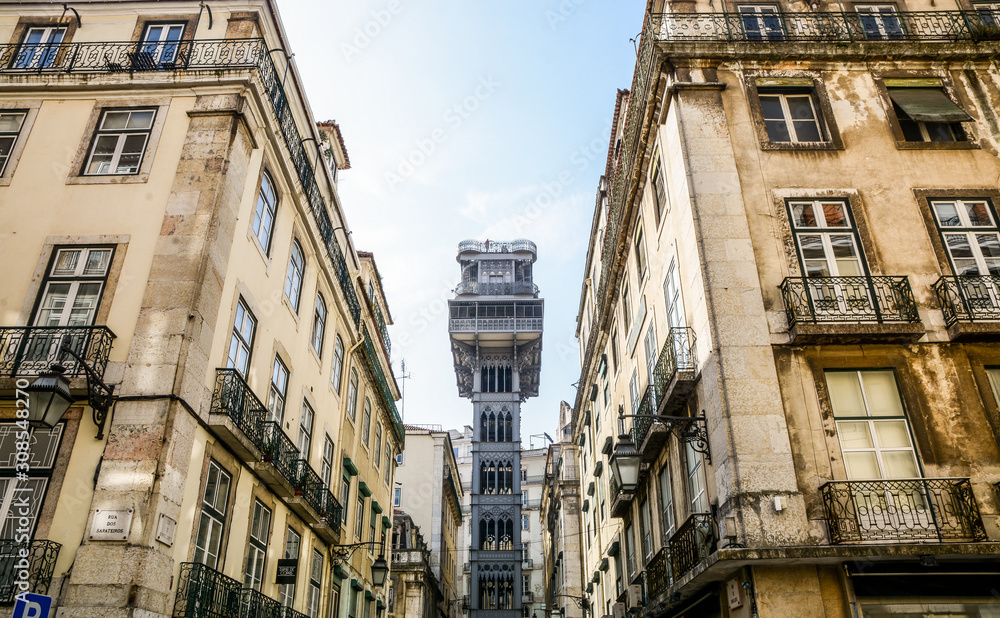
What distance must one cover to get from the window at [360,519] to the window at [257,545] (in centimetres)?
794

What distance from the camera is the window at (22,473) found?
9.90 metres

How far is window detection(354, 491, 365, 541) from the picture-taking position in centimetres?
2223

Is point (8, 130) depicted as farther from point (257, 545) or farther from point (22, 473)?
point (257, 545)

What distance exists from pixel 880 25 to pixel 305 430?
52.5ft

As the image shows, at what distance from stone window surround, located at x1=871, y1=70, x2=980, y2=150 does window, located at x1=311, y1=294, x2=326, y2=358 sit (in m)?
14.0

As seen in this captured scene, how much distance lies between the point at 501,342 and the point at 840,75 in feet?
183

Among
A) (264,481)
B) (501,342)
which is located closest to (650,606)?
(264,481)

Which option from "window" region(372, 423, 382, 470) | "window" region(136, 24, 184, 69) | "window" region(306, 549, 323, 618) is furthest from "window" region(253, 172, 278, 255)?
"window" region(372, 423, 382, 470)

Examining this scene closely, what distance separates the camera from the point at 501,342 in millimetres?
69938

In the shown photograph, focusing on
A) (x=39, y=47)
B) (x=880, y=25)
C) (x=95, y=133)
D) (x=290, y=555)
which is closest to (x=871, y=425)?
(x=880, y=25)

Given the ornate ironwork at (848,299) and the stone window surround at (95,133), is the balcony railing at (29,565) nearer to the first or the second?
the stone window surround at (95,133)

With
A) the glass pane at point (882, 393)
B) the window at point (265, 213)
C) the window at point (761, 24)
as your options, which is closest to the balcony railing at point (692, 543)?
the glass pane at point (882, 393)

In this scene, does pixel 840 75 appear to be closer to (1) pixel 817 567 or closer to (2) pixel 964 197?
(2) pixel 964 197

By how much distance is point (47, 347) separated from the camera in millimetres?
10891
